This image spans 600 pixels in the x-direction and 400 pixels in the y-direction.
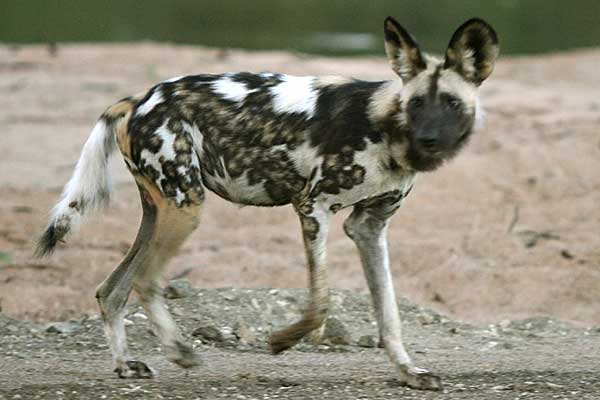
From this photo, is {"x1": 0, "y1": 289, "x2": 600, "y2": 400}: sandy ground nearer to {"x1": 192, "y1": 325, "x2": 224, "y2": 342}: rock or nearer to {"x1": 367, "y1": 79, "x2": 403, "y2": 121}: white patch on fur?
{"x1": 192, "y1": 325, "x2": 224, "y2": 342}: rock

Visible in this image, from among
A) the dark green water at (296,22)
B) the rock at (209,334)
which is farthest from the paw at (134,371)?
the dark green water at (296,22)

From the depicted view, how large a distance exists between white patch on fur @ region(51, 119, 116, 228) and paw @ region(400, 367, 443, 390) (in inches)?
45.7

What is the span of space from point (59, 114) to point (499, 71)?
156 inches

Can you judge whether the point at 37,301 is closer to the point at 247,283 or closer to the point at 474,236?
the point at 247,283

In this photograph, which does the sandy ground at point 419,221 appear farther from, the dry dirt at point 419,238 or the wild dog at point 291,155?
the wild dog at point 291,155

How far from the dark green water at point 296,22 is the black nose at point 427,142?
8.99m

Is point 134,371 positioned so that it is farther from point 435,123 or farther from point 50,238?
point 435,123

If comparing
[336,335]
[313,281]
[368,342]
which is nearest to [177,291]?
[336,335]

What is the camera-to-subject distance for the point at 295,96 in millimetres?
4258

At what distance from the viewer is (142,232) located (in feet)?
14.1

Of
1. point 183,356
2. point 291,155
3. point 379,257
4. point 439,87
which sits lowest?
point 183,356

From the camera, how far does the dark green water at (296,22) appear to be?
13938 millimetres

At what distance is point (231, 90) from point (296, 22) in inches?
476

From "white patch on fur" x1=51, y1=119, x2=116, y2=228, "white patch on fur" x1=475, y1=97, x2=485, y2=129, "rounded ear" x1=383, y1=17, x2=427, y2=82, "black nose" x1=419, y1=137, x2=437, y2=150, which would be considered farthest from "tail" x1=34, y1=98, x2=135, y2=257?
"white patch on fur" x1=475, y1=97, x2=485, y2=129
